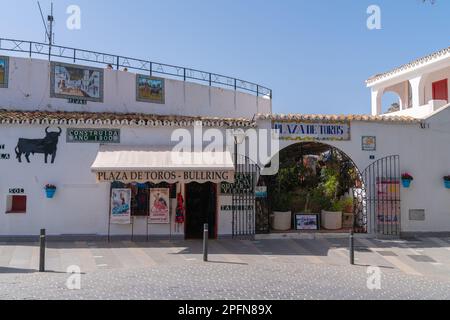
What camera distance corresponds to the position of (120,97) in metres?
19.5

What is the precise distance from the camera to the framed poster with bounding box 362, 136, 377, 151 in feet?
54.3

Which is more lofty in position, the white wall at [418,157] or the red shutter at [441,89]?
the red shutter at [441,89]

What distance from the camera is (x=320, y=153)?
21.2 m

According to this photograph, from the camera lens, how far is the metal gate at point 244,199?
15750 millimetres

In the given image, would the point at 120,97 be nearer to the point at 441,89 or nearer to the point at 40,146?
the point at 40,146

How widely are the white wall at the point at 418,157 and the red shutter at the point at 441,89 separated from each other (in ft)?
19.1

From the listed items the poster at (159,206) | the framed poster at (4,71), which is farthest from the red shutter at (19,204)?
the framed poster at (4,71)

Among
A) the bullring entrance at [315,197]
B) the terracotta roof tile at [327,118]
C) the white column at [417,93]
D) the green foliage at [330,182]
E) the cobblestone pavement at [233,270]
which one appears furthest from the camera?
the white column at [417,93]

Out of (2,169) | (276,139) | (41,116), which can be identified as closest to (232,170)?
(276,139)

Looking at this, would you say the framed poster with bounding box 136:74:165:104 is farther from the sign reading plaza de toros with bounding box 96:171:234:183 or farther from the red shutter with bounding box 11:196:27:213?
the red shutter with bounding box 11:196:27:213

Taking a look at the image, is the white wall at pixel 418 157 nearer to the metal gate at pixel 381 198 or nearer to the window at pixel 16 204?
the metal gate at pixel 381 198

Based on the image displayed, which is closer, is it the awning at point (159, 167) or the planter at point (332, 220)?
the awning at point (159, 167)

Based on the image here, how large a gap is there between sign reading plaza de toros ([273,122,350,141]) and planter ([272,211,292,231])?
2966mm
